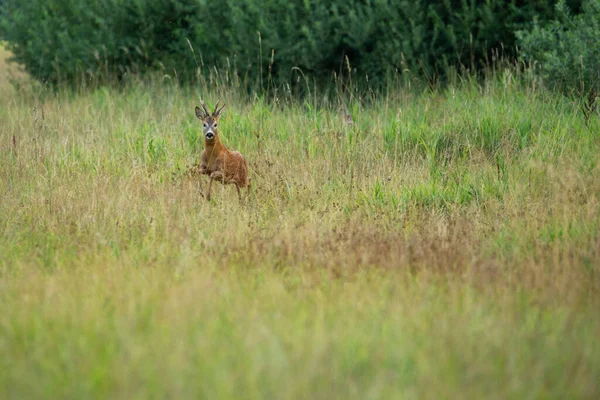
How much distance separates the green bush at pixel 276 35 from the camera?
38.0 feet

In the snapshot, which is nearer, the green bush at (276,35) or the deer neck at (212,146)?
the deer neck at (212,146)

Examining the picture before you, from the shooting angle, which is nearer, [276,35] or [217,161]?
[217,161]

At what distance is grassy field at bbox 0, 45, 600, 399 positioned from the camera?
362cm

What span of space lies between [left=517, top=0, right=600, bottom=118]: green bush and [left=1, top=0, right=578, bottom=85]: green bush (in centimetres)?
67

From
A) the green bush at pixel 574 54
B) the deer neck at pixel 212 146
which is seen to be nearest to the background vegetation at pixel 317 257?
the green bush at pixel 574 54

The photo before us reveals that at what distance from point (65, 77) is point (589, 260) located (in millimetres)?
11871

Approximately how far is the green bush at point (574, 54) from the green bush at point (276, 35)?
0.67m

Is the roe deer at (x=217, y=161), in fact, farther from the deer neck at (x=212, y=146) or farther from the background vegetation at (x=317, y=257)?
the background vegetation at (x=317, y=257)

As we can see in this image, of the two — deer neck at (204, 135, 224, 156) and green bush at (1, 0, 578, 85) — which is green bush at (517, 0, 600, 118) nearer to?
green bush at (1, 0, 578, 85)

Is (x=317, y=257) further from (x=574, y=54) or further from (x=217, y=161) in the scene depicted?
(x=574, y=54)

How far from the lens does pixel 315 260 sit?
17.3ft

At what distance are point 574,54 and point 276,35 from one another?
4.68 meters

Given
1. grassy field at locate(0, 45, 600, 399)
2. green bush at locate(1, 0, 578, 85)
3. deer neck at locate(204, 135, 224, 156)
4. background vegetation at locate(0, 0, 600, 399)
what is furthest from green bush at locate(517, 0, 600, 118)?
deer neck at locate(204, 135, 224, 156)

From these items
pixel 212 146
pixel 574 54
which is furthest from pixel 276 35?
pixel 212 146
